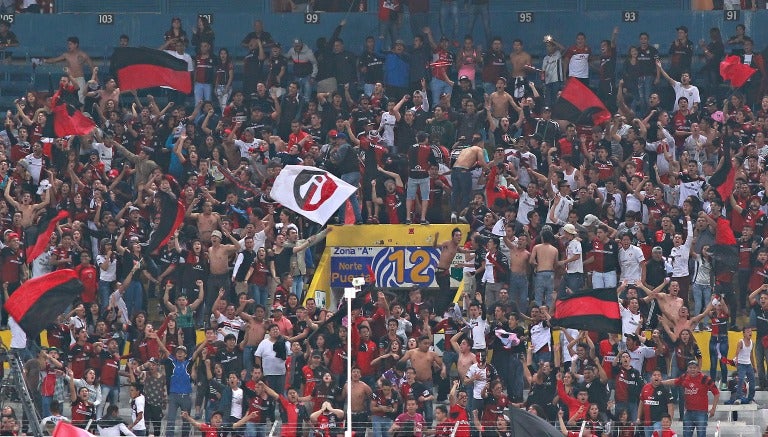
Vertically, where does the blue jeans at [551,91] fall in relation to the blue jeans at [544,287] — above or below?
above

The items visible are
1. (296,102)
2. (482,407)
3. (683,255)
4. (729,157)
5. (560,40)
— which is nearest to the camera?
(482,407)

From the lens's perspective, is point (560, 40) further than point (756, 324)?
Yes

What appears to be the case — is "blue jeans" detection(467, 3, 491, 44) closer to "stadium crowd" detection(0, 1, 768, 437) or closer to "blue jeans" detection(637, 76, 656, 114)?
"stadium crowd" detection(0, 1, 768, 437)

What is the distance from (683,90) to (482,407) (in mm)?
9909

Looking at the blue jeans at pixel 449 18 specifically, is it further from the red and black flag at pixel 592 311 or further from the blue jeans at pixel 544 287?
the red and black flag at pixel 592 311

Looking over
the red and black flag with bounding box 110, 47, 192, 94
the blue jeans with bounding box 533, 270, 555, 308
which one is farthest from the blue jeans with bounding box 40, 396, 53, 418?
the red and black flag with bounding box 110, 47, 192, 94

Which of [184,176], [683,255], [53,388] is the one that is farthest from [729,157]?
[53,388]

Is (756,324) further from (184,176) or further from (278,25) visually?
(278,25)

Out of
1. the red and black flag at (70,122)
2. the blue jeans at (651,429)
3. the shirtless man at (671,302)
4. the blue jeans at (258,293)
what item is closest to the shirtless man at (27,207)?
the red and black flag at (70,122)

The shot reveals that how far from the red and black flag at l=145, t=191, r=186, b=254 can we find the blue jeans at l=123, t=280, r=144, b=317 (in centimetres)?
76

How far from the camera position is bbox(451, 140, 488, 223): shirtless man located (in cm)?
3503

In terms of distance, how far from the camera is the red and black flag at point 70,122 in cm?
3622

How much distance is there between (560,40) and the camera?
138 ft

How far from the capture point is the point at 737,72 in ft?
127
